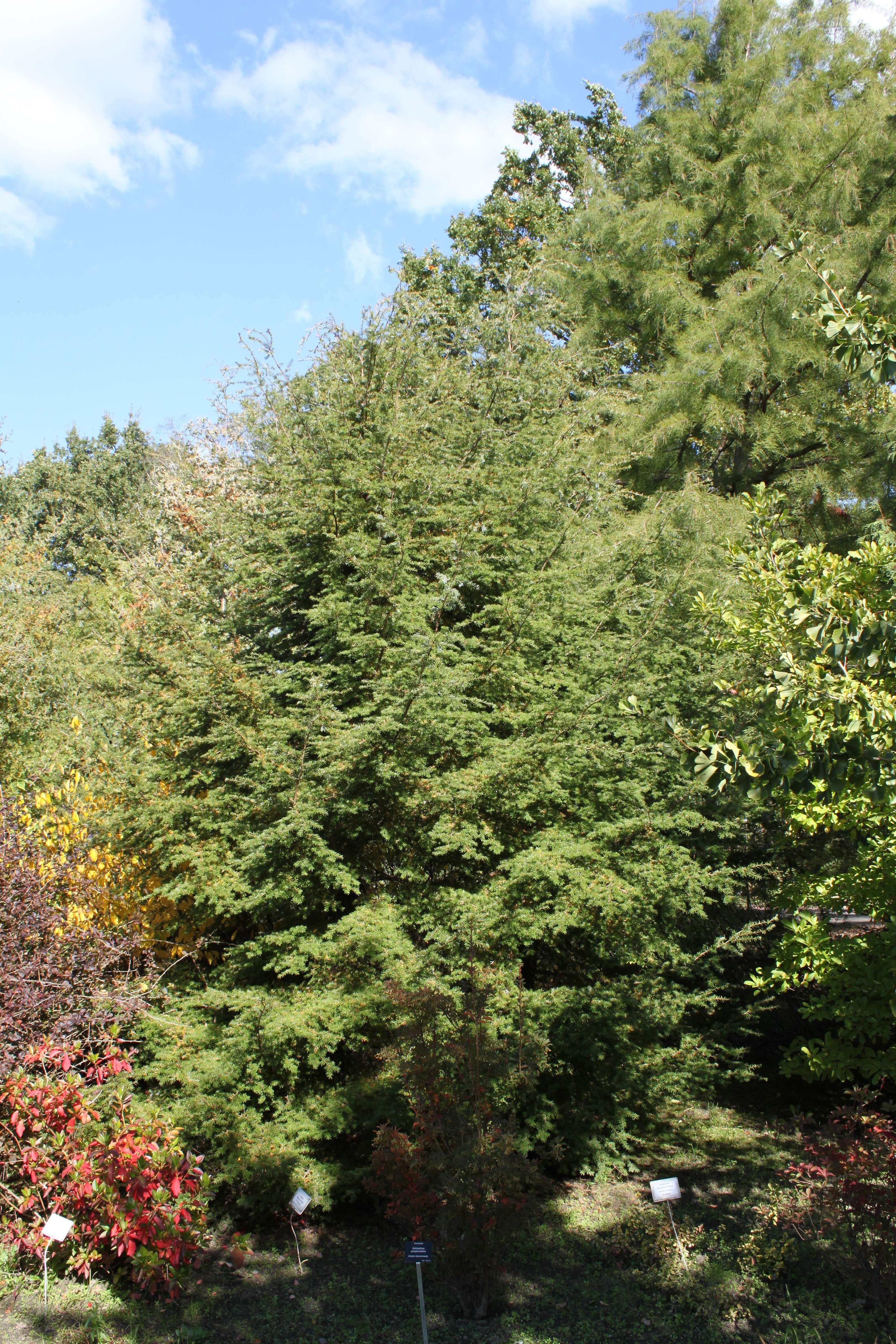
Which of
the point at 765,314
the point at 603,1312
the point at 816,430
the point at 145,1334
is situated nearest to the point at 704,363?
the point at 765,314

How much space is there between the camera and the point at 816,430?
36.1 ft

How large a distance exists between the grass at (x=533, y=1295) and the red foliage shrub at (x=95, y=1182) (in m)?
0.24

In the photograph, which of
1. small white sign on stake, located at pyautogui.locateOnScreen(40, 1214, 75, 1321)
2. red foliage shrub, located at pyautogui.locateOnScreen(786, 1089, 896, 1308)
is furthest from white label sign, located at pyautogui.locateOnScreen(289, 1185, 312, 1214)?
red foliage shrub, located at pyautogui.locateOnScreen(786, 1089, 896, 1308)

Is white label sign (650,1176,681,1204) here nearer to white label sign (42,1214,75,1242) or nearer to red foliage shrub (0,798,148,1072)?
white label sign (42,1214,75,1242)

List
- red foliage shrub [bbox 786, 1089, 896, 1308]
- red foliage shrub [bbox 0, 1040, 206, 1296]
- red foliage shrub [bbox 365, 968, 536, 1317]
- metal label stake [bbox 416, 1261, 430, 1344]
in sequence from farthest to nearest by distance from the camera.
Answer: red foliage shrub [bbox 0, 1040, 206, 1296]
red foliage shrub [bbox 365, 968, 536, 1317]
red foliage shrub [bbox 786, 1089, 896, 1308]
metal label stake [bbox 416, 1261, 430, 1344]

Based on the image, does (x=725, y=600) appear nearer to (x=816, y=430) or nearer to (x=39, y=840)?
(x=816, y=430)

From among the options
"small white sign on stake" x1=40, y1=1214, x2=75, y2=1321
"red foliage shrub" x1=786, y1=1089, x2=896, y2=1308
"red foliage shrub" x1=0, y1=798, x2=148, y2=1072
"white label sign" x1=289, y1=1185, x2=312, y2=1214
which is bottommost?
"red foliage shrub" x1=786, y1=1089, x2=896, y2=1308

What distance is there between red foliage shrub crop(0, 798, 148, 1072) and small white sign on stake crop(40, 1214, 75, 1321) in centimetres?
115

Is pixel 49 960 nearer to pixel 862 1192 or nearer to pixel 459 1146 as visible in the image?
pixel 459 1146

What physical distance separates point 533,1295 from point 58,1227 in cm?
279

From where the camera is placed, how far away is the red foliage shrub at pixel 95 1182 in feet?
16.7

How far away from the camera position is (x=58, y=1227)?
15.6ft

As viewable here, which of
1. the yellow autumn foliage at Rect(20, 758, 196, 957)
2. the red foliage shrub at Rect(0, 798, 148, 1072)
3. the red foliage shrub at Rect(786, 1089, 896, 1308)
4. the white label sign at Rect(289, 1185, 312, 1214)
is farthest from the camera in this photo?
the yellow autumn foliage at Rect(20, 758, 196, 957)

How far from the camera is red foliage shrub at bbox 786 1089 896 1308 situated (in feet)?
15.4
